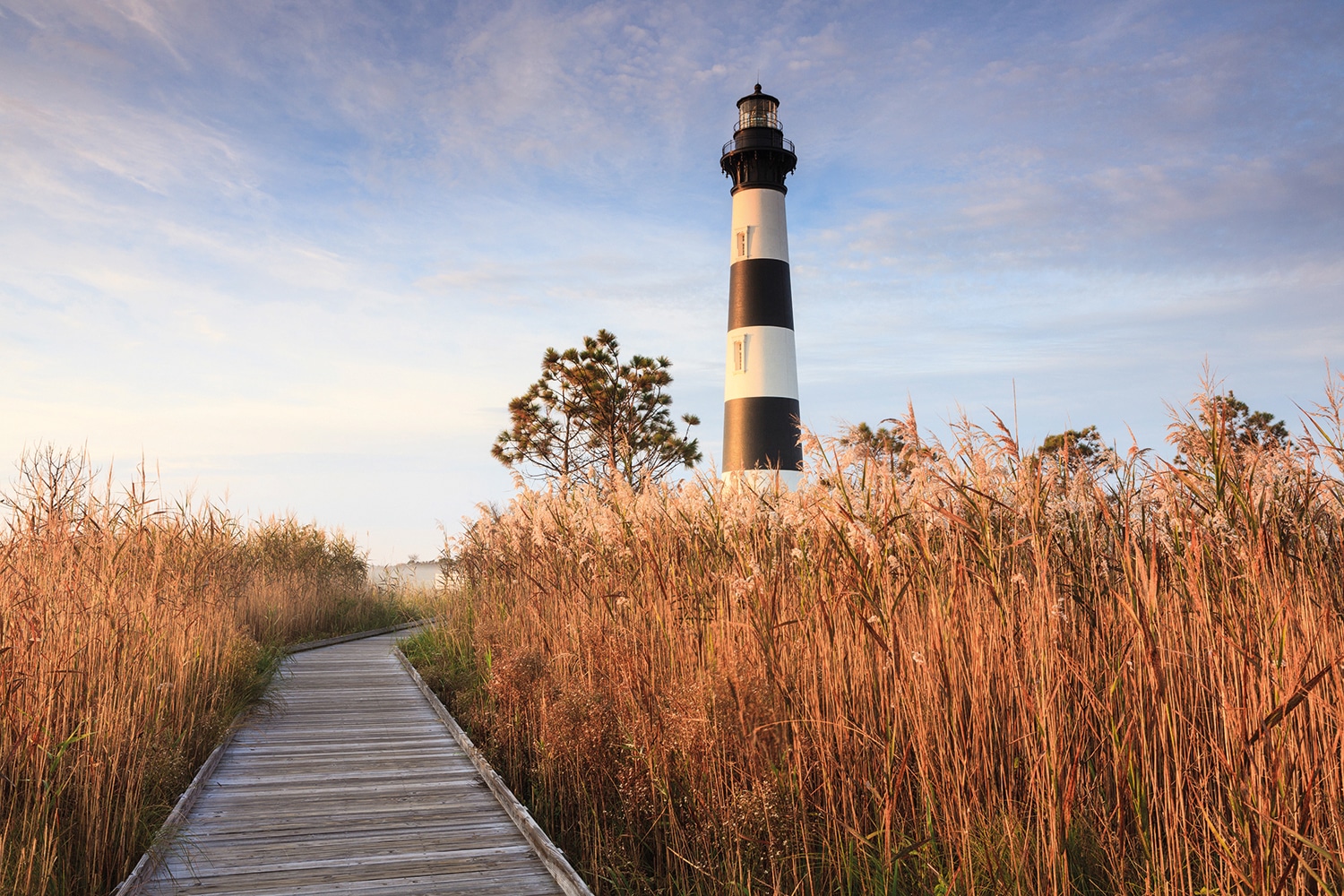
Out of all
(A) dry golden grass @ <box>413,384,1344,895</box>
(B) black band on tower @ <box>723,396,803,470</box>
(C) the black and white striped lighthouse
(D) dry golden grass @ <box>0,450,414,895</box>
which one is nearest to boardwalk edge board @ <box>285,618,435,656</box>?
(D) dry golden grass @ <box>0,450,414,895</box>

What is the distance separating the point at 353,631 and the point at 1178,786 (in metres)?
12.1

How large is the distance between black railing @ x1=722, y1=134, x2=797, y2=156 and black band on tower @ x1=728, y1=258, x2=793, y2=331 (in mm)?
2877

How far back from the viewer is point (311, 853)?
3.43 metres

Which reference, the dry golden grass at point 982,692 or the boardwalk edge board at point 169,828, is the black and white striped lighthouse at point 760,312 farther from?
the dry golden grass at point 982,692

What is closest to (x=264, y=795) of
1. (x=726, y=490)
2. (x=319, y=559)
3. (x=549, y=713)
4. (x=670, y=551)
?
(x=549, y=713)

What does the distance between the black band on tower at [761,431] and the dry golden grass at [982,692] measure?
44.5 feet

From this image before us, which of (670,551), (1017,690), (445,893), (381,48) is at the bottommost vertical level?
(445,893)

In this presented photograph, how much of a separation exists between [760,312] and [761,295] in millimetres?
446

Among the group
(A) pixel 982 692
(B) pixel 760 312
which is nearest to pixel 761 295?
(B) pixel 760 312

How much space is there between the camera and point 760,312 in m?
18.4

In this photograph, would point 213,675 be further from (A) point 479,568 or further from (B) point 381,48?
(B) point 381,48

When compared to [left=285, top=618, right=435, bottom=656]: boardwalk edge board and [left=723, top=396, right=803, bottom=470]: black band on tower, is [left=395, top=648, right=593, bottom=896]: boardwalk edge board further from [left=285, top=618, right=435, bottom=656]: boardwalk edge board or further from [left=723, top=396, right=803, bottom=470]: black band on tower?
[left=723, top=396, right=803, bottom=470]: black band on tower

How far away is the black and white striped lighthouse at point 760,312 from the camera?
709 inches

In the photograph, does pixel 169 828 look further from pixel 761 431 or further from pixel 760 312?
pixel 760 312
